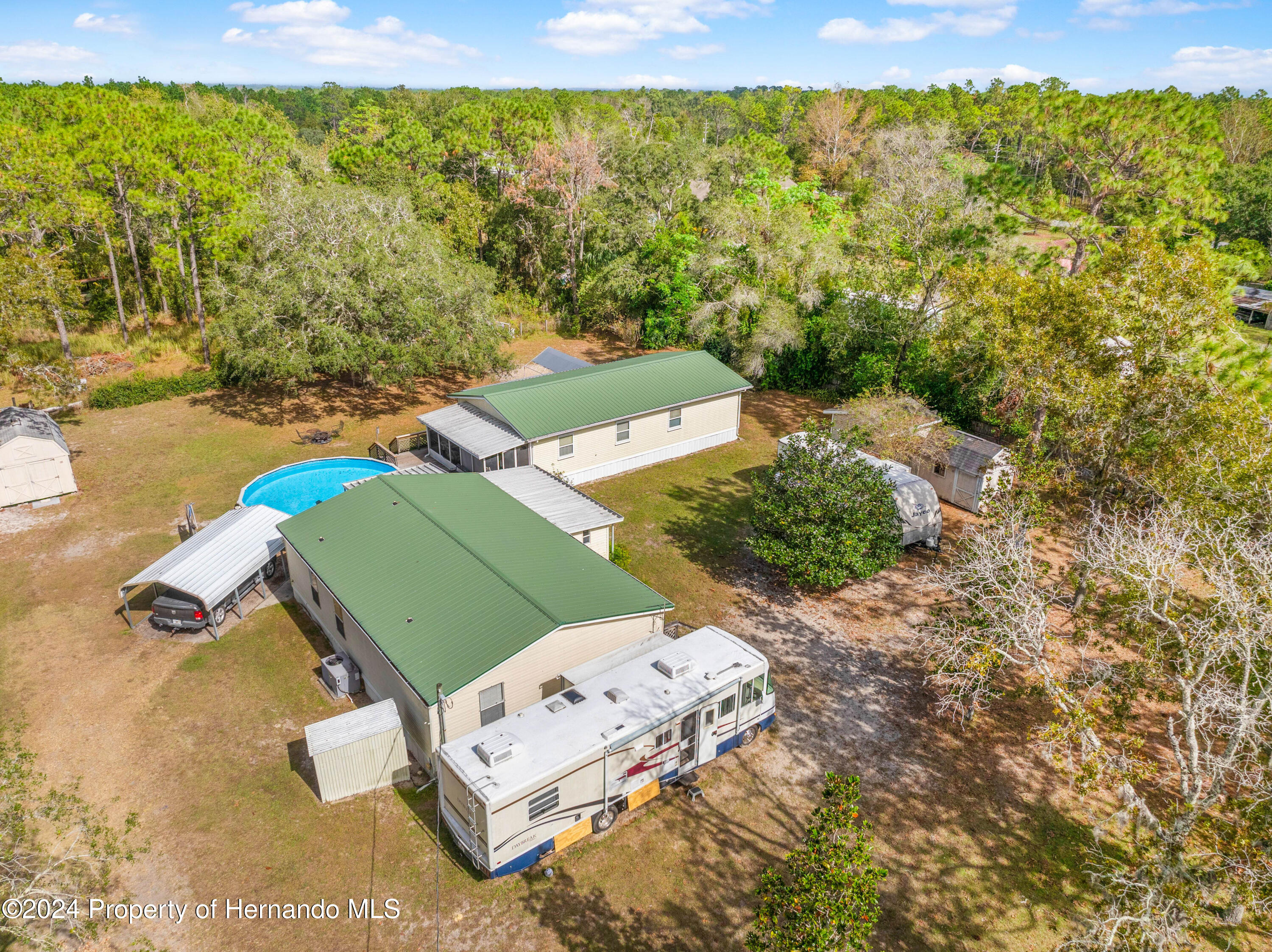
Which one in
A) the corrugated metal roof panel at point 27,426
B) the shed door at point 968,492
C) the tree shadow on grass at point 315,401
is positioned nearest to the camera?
the corrugated metal roof panel at point 27,426

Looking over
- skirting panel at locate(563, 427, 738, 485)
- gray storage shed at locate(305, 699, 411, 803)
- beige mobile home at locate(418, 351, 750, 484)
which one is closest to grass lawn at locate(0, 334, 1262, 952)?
gray storage shed at locate(305, 699, 411, 803)

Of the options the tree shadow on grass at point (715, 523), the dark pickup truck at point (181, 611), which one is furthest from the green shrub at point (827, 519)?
the dark pickup truck at point (181, 611)

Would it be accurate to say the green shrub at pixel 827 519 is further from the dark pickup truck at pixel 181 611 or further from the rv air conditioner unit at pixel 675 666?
the dark pickup truck at pixel 181 611

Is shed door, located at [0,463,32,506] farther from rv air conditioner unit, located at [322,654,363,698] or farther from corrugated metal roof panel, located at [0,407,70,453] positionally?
rv air conditioner unit, located at [322,654,363,698]

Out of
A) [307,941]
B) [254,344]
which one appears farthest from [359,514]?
[254,344]

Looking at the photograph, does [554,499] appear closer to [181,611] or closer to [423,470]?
[423,470]

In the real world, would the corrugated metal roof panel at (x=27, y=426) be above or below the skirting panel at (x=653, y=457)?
above

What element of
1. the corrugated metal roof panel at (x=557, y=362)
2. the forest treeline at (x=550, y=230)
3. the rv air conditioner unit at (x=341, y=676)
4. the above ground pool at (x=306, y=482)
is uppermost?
the forest treeline at (x=550, y=230)
